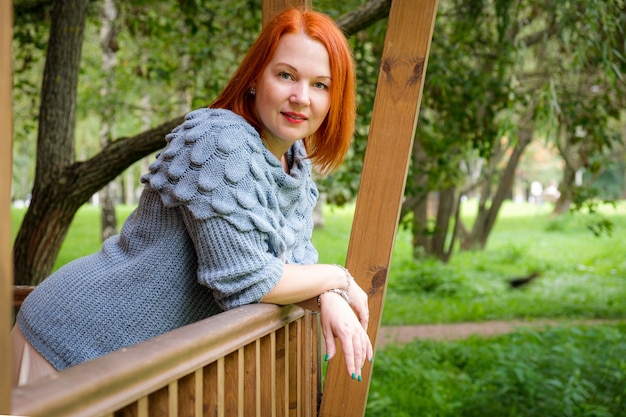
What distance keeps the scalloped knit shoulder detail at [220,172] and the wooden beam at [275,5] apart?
1.02 meters

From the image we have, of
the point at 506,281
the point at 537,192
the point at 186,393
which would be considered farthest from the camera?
the point at 537,192

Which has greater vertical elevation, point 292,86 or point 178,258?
point 292,86

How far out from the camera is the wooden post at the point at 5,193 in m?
0.79

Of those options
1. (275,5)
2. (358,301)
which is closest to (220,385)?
(358,301)

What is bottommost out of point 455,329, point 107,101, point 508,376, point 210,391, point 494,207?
point 455,329

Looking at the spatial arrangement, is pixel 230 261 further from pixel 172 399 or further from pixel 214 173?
pixel 172 399

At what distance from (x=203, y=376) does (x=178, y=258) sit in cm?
40

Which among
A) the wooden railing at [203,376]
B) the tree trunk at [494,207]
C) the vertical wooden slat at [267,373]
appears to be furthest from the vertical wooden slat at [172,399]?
the tree trunk at [494,207]

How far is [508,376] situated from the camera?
5930 mm

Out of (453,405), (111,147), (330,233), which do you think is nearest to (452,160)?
(453,405)

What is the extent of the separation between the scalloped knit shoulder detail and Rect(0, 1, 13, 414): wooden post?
103 cm

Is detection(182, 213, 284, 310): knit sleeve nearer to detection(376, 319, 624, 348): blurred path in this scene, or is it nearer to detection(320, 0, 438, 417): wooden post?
detection(320, 0, 438, 417): wooden post

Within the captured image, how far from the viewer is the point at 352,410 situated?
2.75 m

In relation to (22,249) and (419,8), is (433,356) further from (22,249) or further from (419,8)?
(419,8)
